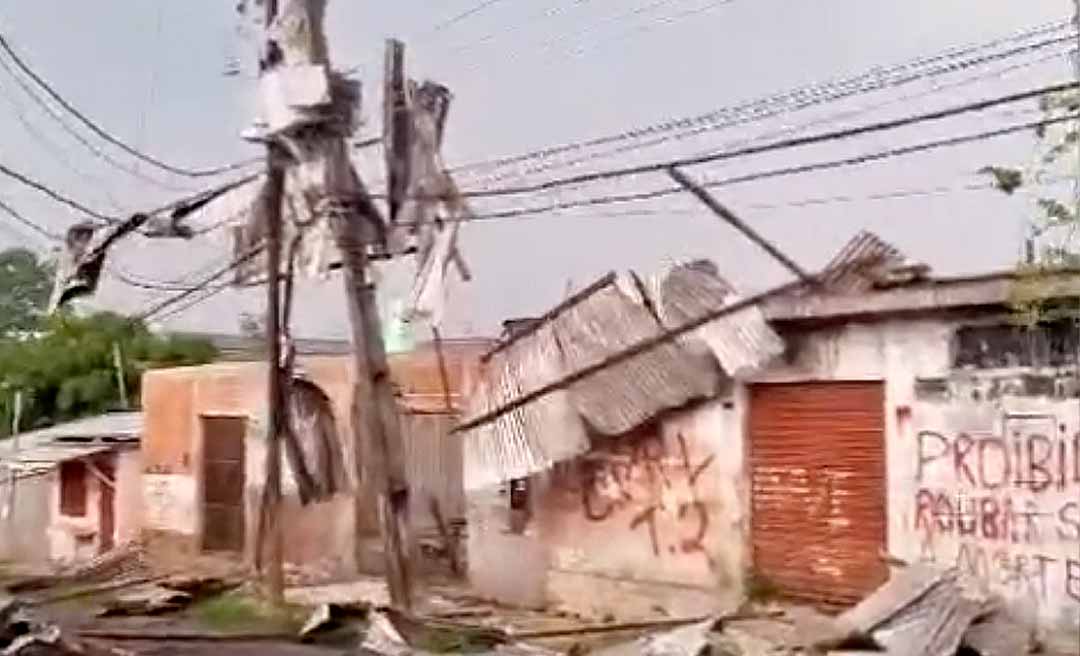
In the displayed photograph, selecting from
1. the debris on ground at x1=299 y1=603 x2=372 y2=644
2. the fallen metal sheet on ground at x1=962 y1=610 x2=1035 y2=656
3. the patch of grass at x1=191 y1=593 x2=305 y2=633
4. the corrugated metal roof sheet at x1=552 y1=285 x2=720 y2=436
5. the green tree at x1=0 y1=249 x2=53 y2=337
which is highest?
the green tree at x1=0 y1=249 x2=53 y2=337

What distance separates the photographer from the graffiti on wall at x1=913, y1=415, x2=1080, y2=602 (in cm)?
1302

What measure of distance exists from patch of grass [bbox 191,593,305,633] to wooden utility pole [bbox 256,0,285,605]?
0.84 ft

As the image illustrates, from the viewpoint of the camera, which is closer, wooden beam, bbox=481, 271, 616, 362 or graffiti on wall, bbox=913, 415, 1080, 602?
graffiti on wall, bbox=913, 415, 1080, 602

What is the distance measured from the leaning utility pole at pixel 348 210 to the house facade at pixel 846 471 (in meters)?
1.08

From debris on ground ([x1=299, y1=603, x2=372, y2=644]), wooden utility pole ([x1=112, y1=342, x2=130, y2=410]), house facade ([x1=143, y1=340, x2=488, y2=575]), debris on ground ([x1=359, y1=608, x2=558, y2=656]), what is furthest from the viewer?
wooden utility pole ([x1=112, y1=342, x2=130, y2=410])

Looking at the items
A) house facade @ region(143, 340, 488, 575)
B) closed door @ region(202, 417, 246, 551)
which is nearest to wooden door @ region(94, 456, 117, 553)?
house facade @ region(143, 340, 488, 575)

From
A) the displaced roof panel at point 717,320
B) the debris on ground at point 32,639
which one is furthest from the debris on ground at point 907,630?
the debris on ground at point 32,639

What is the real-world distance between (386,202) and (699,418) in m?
4.69

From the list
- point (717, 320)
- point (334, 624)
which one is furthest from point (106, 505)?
point (717, 320)

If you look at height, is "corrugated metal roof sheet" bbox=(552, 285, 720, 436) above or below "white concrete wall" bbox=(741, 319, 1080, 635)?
above

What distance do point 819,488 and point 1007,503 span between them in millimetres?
2340

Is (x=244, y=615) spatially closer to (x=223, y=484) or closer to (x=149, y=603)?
(x=149, y=603)

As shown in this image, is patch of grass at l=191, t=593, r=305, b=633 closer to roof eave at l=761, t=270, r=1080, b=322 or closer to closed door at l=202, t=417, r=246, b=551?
closed door at l=202, t=417, r=246, b=551

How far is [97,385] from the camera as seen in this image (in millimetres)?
36438
